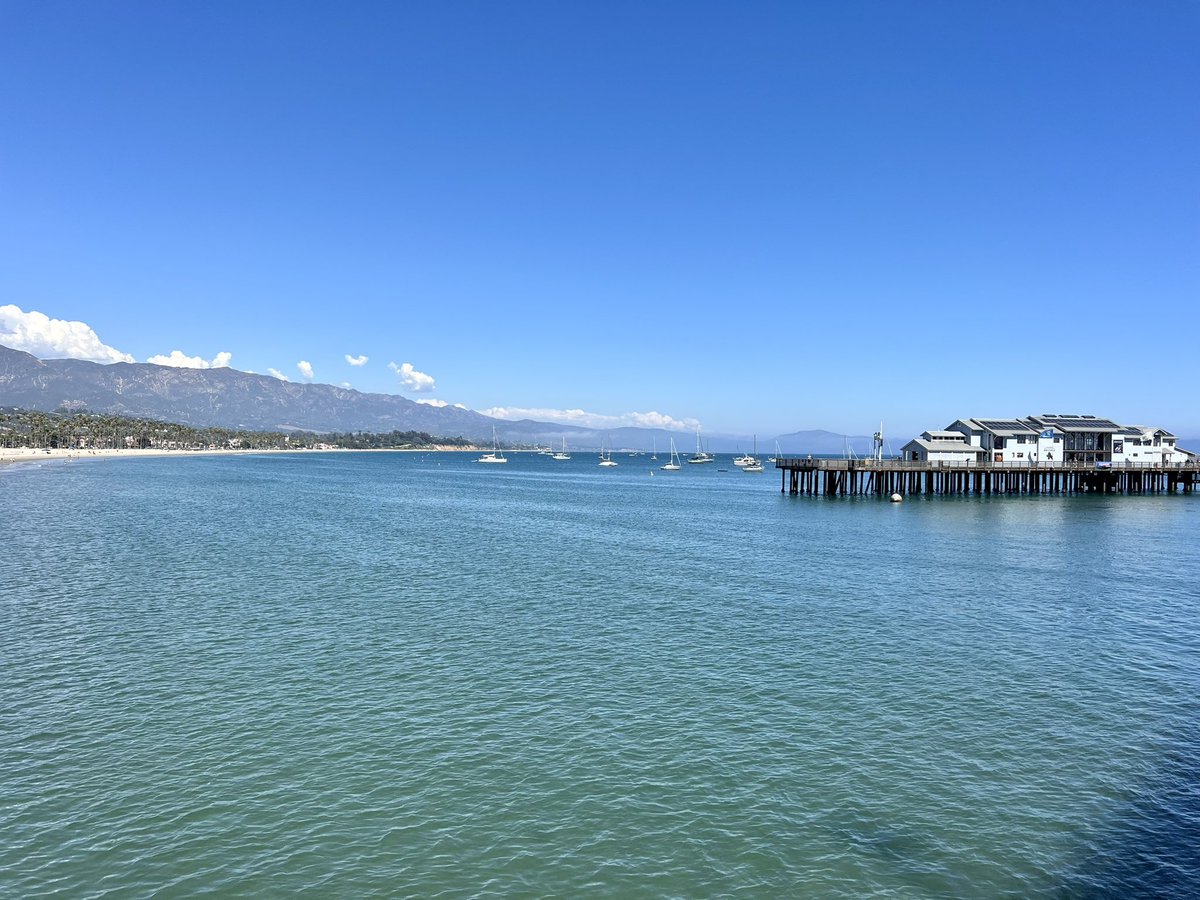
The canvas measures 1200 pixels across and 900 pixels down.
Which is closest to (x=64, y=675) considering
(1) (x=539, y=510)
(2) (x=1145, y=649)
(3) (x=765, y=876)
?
(3) (x=765, y=876)

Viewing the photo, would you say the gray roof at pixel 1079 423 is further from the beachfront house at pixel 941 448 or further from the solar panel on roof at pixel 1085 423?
the beachfront house at pixel 941 448

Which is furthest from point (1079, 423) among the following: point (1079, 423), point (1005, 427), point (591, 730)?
point (591, 730)

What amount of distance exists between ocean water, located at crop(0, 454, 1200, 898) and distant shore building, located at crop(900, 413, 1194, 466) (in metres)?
61.0

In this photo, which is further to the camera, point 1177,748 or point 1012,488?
point 1012,488

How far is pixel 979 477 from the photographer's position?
336 feet

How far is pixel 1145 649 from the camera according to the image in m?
25.7

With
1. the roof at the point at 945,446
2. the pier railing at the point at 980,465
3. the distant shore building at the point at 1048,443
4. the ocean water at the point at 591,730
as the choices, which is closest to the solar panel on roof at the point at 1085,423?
the distant shore building at the point at 1048,443

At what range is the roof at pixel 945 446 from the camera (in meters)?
95.9

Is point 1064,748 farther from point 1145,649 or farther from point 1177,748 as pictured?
point 1145,649

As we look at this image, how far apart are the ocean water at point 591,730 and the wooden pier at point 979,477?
5312cm

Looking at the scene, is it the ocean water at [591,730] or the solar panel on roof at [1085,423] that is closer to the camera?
the ocean water at [591,730]

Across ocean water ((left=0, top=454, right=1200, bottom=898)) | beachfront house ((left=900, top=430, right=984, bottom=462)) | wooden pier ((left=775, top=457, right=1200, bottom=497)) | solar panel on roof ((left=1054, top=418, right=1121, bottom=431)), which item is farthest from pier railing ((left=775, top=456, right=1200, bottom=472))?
ocean water ((left=0, top=454, right=1200, bottom=898))

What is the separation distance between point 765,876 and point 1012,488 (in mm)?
105070

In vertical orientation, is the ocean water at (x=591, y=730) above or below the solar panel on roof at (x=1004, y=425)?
below
